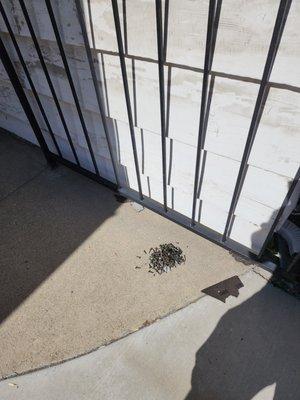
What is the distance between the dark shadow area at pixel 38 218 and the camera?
2299 mm

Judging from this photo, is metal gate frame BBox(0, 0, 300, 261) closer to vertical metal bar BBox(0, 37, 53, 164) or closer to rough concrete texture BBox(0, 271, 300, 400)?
vertical metal bar BBox(0, 37, 53, 164)

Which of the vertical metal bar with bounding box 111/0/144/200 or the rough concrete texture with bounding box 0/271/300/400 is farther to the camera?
the rough concrete texture with bounding box 0/271/300/400

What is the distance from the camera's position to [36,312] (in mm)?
2096

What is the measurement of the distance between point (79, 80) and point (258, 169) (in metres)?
1.40

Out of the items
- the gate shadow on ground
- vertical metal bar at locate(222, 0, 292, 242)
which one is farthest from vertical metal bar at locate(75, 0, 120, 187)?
the gate shadow on ground

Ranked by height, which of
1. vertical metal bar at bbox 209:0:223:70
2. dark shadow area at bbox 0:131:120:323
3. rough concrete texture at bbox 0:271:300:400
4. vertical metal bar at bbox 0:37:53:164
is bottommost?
dark shadow area at bbox 0:131:120:323

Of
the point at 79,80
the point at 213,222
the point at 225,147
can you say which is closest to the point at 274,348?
the point at 213,222

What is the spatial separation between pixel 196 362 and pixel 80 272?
1051mm

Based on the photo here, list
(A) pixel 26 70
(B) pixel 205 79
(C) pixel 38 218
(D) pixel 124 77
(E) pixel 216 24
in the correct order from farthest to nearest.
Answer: (C) pixel 38 218
(A) pixel 26 70
(D) pixel 124 77
(B) pixel 205 79
(E) pixel 216 24

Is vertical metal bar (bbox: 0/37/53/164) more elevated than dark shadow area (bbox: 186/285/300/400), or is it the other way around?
vertical metal bar (bbox: 0/37/53/164)

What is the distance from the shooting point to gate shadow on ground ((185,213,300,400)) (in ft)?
5.57

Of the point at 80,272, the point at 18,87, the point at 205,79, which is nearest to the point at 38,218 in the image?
the point at 80,272

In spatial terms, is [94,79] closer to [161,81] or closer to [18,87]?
[161,81]

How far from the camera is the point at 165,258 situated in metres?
2.29
